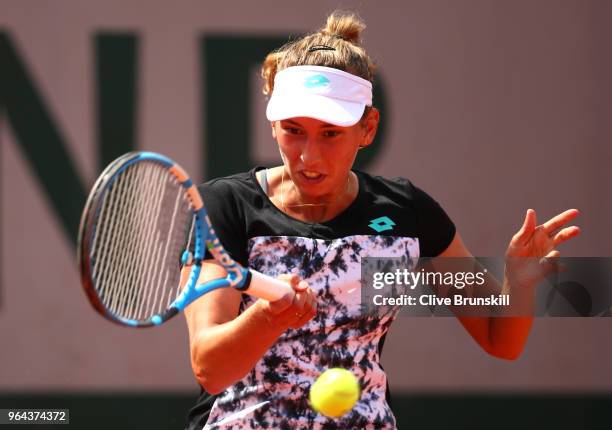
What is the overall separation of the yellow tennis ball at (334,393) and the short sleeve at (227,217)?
36 cm

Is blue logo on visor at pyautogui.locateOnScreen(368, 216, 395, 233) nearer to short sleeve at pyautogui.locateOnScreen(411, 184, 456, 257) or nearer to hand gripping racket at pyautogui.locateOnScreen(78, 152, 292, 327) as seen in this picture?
short sleeve at pyautogui.locateOnScreen(411, 184, 456, 257)

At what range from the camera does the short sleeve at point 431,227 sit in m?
3.11

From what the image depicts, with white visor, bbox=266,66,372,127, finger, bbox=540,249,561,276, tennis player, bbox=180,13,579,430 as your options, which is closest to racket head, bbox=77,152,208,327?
tennis player, bbox=180,13,579,430

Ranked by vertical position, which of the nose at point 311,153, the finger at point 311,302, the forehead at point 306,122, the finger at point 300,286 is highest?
the forehead at point 306,122

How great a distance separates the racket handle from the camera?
257 centimetres

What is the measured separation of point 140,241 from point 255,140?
266 cm

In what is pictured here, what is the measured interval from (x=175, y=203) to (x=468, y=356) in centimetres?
293

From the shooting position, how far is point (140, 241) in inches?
105

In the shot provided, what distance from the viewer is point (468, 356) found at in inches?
211

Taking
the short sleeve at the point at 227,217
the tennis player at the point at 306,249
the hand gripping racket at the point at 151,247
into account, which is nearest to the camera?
the hand gripping racket at the point at 151,247

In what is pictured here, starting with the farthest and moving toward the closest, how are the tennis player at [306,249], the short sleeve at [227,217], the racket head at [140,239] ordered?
1. the short sleeve at [227,217]
2. the tennis player at [306,249]
3. the racket head at [140,239]

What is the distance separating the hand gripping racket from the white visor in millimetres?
349

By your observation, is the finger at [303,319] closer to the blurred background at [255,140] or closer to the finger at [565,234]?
the finger at [565,234]

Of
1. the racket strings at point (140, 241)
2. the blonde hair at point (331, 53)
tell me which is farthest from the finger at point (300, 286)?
the blonde hair at point (331, 53)
